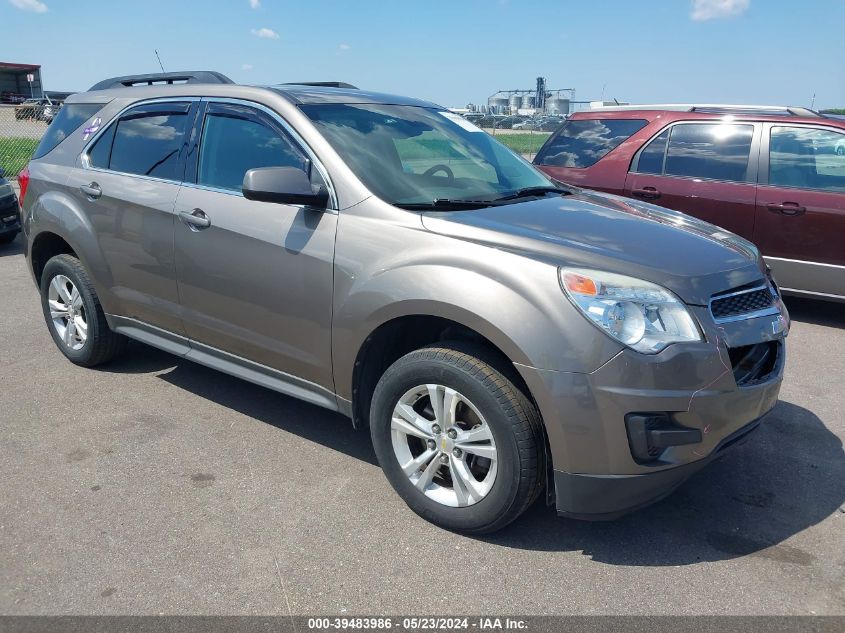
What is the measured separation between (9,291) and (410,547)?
612cm

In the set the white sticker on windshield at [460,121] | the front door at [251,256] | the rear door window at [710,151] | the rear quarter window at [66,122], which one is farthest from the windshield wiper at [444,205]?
the rear door window at [710,151]

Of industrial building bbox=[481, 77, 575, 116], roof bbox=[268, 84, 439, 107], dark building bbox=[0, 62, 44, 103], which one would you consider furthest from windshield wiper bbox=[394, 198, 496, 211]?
dark building bbox=[0, 62, 44, 103]

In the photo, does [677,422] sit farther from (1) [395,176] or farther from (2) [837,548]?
(1) [395,176]

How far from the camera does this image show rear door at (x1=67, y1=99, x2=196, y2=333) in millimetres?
4113

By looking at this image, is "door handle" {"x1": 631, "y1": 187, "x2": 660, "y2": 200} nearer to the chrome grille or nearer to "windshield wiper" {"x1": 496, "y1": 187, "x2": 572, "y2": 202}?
"windshield wiper" {"x1": 496, "y1": 187, "x2": 572, "y2": 202}

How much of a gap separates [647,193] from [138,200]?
176 inches

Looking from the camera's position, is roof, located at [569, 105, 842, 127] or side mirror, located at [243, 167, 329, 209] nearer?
side mirror, located at [243, 167, 329, 209]

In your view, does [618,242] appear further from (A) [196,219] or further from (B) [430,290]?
(A) [196,219]

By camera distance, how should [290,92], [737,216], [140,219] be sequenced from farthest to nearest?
[737,216] < [140,219] < [290,92]

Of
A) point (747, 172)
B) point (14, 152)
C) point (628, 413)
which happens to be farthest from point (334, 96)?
point (14, 152)

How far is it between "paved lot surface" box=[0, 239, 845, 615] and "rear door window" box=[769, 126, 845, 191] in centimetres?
254

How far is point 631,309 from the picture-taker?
2.71 m

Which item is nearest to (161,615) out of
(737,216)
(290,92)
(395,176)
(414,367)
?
(414,367)

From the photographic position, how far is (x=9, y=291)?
744 centimetres
